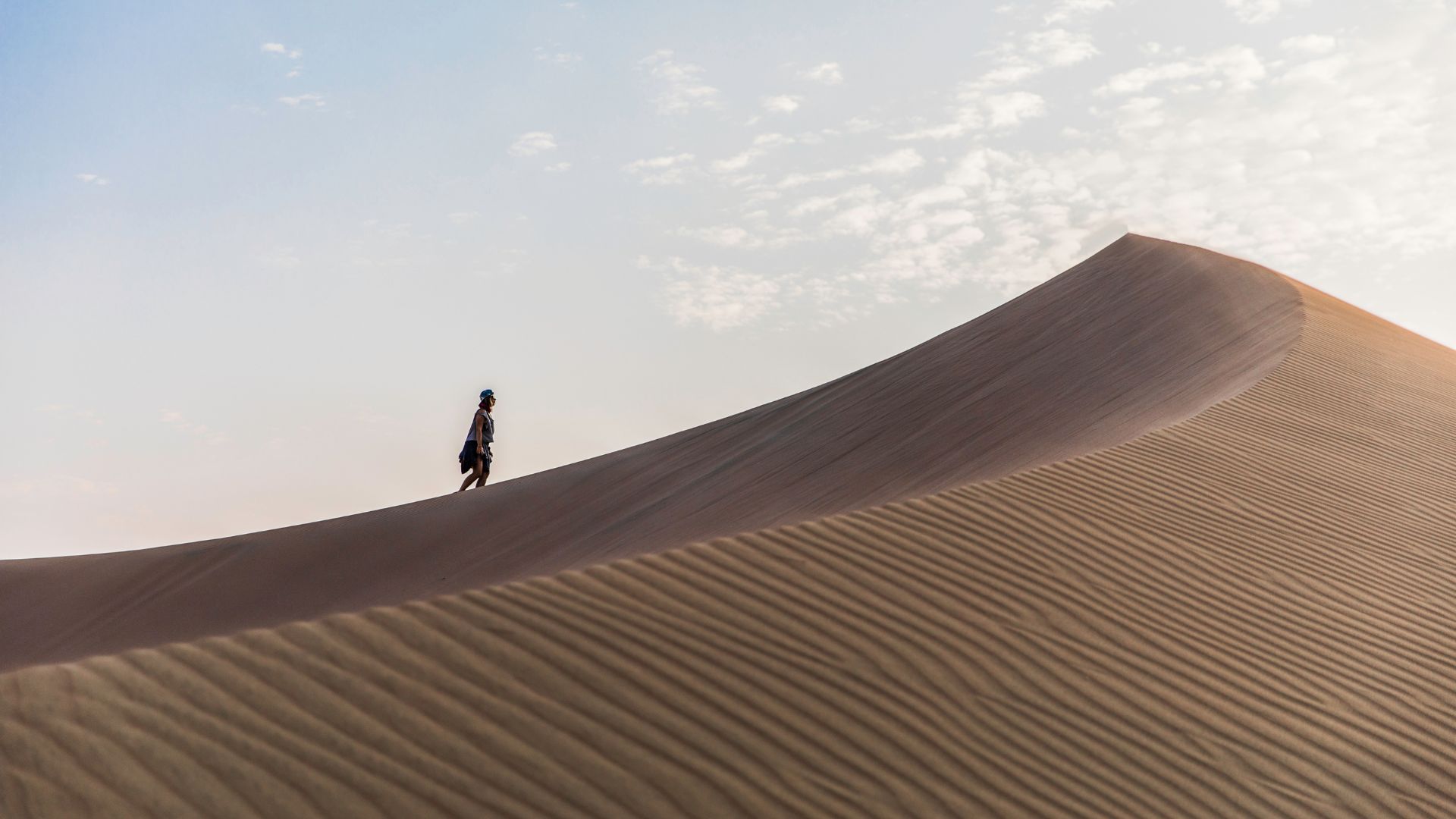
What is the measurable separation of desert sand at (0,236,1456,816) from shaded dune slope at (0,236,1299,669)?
4.39 ft

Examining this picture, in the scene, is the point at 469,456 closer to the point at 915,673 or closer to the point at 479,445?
the point at 479,445

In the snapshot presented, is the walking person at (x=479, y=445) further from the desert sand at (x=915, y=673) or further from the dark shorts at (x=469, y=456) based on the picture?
the desert sand at (x=915, y=673)

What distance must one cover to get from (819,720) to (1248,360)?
7433mm

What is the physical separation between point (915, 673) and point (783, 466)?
7522 mm

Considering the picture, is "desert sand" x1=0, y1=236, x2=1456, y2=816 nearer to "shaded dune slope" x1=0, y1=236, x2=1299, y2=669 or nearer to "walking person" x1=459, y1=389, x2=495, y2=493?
"shaded dune slope" x1=0, y1=236, x2=1299, y2=669

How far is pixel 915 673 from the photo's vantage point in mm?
4184

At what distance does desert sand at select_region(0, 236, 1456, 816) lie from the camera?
3473 mm

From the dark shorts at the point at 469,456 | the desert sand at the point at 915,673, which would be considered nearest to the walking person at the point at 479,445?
the dark shorts at the point at 469,456

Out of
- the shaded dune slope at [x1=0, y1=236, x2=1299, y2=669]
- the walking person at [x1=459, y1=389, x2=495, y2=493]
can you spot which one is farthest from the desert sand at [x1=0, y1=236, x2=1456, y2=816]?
the walking person at [x1=459, y1=389, x2=495, y2=493]

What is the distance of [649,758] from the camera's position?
359cm

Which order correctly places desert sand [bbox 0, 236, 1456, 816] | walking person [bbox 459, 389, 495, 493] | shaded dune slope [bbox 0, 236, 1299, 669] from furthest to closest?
1. walking person [bbox 459, 389, 495, 493]
2. shaded dune slope [bbox 0, 236, 1299, 669]
3. desert sand [bbox 0, 236, 1456, 816]

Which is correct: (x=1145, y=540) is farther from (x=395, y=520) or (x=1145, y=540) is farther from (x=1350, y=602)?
(x=395, y=520)

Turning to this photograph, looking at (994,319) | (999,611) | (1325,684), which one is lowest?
(1325,684)

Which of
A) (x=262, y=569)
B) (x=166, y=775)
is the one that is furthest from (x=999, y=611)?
(x=262, y=569)
